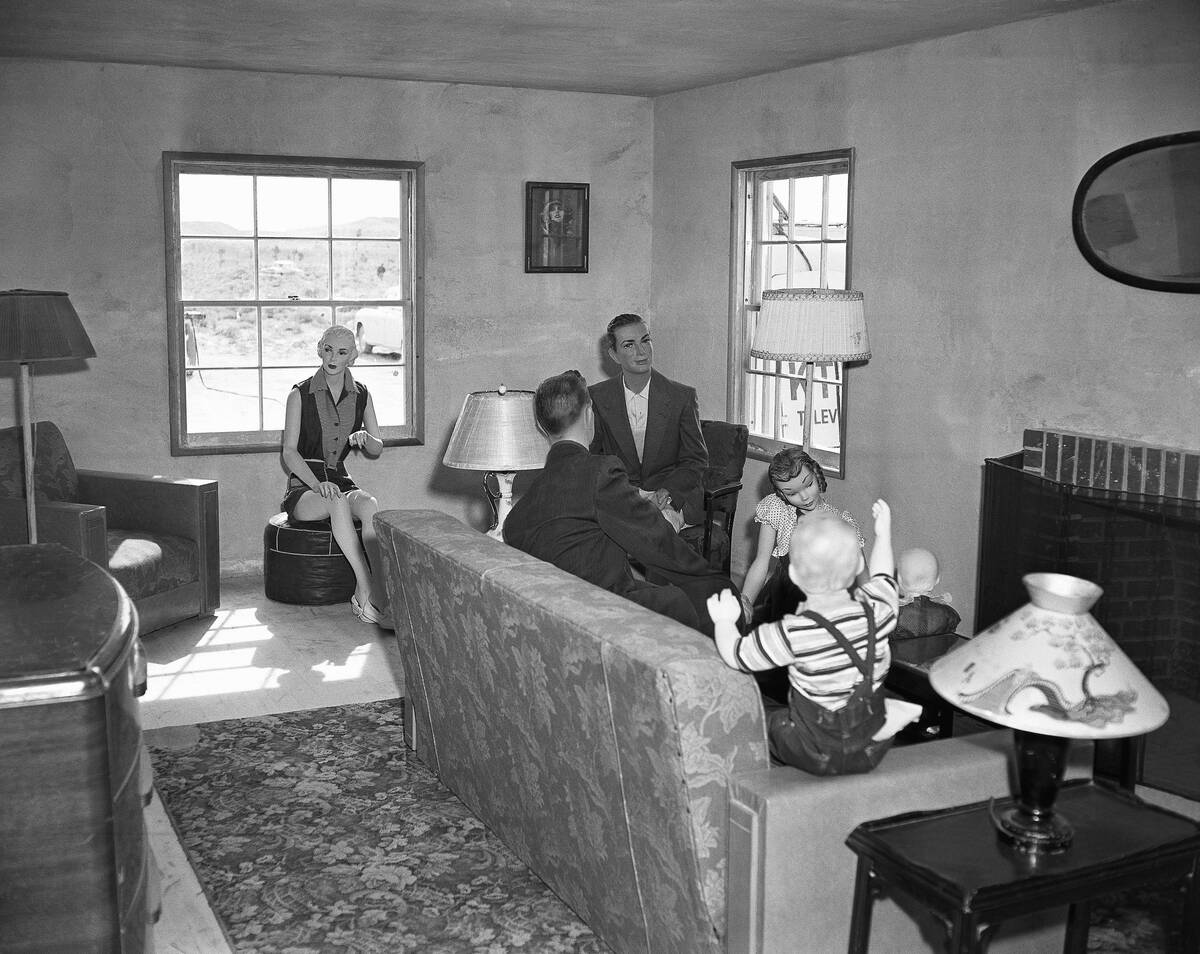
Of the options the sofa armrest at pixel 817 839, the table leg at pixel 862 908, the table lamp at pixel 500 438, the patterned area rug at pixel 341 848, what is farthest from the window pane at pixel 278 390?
the table leg at pixel 862 908

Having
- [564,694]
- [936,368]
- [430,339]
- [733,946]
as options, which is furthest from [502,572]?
[430,339]

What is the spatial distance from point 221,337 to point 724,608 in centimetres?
510

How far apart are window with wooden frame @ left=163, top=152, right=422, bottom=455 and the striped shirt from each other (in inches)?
200

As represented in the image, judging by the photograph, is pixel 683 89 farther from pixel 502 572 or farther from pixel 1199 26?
pixel 502 572

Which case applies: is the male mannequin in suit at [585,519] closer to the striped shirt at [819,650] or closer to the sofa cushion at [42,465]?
the striped shirt at [819,650]

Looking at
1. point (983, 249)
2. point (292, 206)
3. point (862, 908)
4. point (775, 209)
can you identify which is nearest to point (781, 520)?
point (983, 249)

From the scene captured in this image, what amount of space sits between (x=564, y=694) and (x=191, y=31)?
3.98 m

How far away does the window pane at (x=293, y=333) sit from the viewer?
7.13 metres

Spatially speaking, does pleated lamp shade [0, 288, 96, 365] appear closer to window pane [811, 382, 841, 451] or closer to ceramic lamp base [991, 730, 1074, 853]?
window pane [811, 382, 841, 451]

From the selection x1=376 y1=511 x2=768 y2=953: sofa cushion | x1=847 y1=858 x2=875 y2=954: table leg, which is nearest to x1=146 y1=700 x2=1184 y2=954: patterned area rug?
x1=376 y1=511 x2=768 y2=953: sofa cushion

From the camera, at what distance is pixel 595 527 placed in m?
3.87

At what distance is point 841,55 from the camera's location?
6.10m

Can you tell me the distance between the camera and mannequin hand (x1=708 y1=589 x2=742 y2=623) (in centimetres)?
259

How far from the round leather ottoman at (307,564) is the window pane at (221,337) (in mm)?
1047
